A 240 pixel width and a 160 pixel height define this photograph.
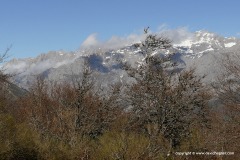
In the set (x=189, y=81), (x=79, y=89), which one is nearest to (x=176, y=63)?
(x=189, y=81)

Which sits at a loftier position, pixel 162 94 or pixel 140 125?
pixel 162 94

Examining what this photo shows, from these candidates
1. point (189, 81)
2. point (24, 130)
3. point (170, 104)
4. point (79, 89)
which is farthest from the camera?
point (79, 89)

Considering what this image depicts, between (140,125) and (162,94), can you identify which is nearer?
(162,94)

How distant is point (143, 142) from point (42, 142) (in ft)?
21.0

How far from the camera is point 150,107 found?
2777 centimetres

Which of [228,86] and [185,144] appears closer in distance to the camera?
[228,86]

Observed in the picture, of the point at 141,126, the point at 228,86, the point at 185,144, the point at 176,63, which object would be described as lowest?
the point at 185,144

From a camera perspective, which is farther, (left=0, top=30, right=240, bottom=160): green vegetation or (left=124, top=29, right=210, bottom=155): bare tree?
(left=124, top=29, right=210, bottom=155): bare tree

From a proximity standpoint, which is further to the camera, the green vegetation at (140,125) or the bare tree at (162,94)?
the bare tree at (162,94)

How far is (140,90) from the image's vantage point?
28.3 m

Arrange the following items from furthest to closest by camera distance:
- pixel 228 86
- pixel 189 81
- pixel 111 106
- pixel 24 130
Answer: pixel 111 106 → pixel 189 81 → pixel 24 130 → pixel 228 86

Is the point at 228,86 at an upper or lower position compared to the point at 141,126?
upper

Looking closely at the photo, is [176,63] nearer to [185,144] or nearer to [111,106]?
[185,144]

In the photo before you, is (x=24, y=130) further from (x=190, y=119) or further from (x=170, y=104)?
(x=190, y=119)
